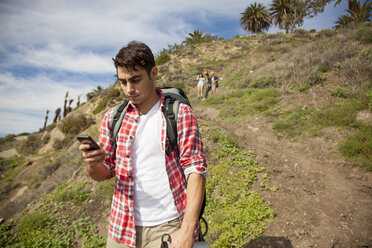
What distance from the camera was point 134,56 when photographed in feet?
4.80

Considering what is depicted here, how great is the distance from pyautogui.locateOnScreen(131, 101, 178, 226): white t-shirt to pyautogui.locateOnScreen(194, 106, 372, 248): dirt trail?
2327mm

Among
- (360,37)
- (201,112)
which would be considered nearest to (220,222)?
(201,112)

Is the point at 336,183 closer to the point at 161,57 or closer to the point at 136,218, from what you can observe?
the point at 136,218

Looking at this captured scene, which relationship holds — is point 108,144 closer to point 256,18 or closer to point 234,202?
point 234,202

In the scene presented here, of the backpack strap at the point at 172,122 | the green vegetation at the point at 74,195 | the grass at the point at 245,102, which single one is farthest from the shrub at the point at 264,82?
the backpack strap at the point at 172,122

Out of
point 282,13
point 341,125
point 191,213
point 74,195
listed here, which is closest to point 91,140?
point 191,213

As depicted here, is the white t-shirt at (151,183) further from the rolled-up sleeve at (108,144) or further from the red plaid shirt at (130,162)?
the rolled-up sleeve at (108,144)

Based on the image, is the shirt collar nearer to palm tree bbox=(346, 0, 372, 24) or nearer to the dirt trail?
the dirt trail

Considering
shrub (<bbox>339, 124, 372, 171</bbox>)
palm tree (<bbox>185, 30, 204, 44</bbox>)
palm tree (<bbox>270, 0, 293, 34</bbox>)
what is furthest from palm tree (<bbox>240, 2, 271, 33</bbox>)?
shrub (<bbox>339, 124, 372, 171</bbox>)

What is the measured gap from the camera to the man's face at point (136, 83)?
151cm

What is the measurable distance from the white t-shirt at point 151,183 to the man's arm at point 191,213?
30 centimetres

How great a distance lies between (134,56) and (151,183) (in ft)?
3.44

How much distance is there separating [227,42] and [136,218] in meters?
28.9

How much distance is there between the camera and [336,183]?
156 inches
